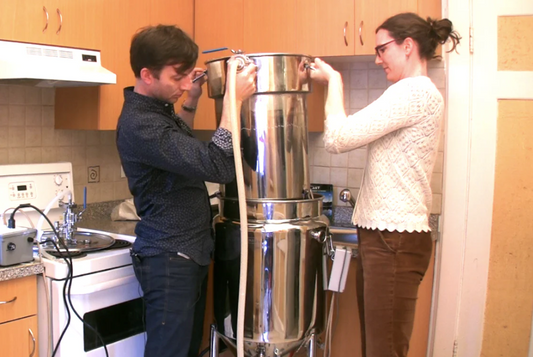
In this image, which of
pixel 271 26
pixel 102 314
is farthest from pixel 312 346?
pixel 271 26

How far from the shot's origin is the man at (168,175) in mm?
1481

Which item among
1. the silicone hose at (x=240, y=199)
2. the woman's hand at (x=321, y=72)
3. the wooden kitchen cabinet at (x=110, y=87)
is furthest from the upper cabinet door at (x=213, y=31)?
the silicone hose at (x=240, y=199)

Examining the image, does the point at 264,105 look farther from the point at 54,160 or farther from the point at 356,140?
the point at 54,160

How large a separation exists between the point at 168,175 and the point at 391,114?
0.64 m

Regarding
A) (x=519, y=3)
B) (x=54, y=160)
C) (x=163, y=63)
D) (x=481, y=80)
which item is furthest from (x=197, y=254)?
(x=519, y=3)

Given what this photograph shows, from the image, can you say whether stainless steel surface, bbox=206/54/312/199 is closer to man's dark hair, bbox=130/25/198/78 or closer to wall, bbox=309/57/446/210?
man's dark hair, bbox=130/25/198/78

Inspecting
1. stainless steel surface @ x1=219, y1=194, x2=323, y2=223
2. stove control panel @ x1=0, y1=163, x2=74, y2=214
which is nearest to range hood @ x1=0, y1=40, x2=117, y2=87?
stove control panel @ x1=0, y1=163, x2=74, y2=214

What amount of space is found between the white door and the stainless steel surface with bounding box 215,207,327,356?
2.75 ft

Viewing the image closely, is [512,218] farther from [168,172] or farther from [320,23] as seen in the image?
[168,172]

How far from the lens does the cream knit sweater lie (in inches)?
59.6

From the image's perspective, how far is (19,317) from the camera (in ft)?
5.37

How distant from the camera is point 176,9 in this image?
7.93 ft

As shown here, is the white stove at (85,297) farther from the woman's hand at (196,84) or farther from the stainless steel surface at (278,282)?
the woman's hand at (196,84)

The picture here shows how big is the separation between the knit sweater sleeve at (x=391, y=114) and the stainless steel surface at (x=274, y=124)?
161 millimetres
